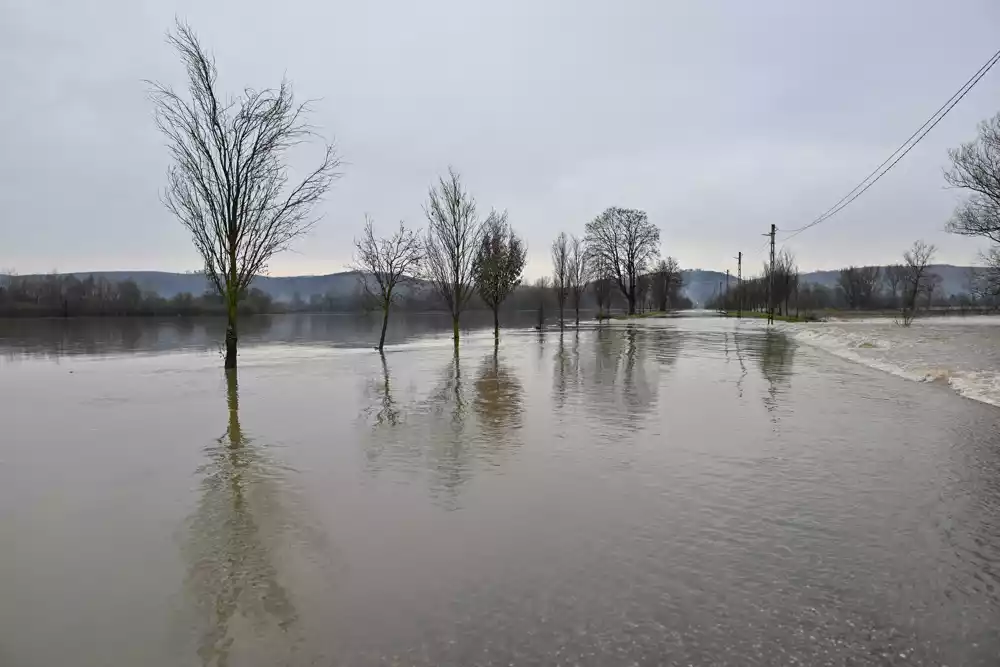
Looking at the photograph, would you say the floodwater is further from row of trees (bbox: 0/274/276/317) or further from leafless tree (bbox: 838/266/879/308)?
leafless tree (bbox: 838/266/879/308)

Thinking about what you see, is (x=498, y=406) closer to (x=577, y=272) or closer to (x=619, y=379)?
(x=619, y=379)

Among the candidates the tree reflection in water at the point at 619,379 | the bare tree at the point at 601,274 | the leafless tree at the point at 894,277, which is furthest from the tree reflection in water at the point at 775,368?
the leafless tree at the point at 894,277

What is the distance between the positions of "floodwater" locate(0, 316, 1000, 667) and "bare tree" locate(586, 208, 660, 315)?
2447 inches

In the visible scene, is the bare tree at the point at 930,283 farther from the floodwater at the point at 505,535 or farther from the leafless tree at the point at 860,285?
the floodwater at the point at 505,535

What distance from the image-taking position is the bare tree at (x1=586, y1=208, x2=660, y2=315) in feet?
236

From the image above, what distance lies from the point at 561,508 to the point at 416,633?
2.37 metres

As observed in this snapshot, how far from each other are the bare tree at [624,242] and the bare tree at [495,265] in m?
36.0

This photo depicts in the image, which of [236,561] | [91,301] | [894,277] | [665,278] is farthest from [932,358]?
[894,277]

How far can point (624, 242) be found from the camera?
72562 millimetres

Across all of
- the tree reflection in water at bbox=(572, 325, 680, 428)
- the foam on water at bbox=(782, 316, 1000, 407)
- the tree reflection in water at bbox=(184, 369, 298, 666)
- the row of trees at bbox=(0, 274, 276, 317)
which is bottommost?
the tree reflection in water at bbox=(184, 369, 298, 666)

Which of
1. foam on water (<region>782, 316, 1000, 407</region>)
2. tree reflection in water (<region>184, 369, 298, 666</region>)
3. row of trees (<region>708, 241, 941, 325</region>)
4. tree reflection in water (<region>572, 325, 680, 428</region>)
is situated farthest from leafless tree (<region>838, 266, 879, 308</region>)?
tree reflection in water (<region>184, 369, 298, 666</region>)

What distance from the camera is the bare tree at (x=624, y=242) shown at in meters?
72.1

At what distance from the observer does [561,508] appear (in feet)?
17.9

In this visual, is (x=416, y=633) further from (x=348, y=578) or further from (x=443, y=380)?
(x=443, y=380)
